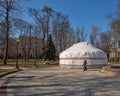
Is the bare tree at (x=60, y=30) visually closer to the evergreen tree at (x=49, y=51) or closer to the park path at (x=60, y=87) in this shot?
the evergreen tree at (x=49, y=51)

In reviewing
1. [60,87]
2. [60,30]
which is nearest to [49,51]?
[60,30]

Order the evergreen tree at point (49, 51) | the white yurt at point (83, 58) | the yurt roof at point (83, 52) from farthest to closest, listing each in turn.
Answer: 1. the evergreen tree at point (49, 51)
2. the yurt roof at point (83, 52)
3. the white yurt at point (83, 58)

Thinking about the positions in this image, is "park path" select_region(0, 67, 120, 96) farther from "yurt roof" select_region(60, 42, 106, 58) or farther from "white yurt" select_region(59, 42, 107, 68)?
"yurt roof" select_region(60, 42, 106, 58)

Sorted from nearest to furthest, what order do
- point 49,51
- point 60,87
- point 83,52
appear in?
point 60,87
point 83,52
point 49,51

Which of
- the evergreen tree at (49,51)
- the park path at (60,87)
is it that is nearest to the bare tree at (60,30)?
the evergreen tree at (49,51)

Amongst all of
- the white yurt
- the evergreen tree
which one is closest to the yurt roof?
the white yurt

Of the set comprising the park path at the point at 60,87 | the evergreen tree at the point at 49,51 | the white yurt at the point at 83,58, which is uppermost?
the evergreen tree at the point at 49,51

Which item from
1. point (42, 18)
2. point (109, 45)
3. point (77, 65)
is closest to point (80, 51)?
point (77, 65)

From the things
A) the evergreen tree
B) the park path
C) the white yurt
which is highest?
the evergreen tree

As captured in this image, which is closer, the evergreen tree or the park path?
the park path

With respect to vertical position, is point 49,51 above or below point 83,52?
above

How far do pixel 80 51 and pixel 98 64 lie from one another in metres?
3.46

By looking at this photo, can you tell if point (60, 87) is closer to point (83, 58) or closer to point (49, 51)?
point (83, 58)

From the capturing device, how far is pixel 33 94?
423 inches
